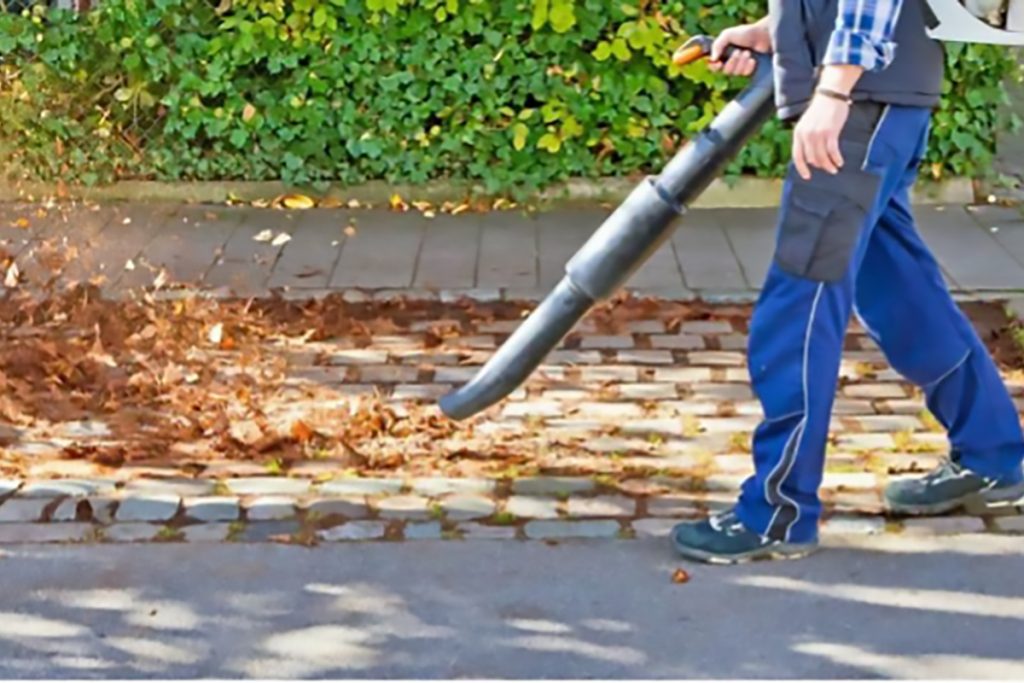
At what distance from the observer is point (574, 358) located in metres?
5.87

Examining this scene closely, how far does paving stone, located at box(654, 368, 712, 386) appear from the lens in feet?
18.4

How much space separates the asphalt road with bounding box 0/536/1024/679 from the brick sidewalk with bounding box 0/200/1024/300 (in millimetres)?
2667

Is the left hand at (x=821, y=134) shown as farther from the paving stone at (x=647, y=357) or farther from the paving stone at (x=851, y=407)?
the paving stone at (x=647, y=357)

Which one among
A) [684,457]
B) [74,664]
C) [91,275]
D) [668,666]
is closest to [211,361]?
[91,275]

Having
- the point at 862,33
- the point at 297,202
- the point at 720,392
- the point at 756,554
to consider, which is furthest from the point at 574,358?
the point at 297,202

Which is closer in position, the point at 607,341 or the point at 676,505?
the point at 676,505

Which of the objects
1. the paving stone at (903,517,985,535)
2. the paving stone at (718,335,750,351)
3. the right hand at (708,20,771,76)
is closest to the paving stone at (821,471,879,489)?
the paving stone at (903,517,985,535)

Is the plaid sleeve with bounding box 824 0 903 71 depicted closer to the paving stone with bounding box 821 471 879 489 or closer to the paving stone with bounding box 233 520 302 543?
the paving stone with bounding box 821 471 879 489

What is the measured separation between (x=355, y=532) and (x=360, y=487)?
1.08 ft

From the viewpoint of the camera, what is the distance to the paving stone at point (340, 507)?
4402 mm

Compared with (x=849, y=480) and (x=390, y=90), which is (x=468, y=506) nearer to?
(x=849, y=480)

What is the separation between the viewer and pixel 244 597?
3.92m

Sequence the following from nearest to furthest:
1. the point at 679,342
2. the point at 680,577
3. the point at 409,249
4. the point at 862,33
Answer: the point at 862,33, the point at 680,577, the point at 679,342, the point at 409,249

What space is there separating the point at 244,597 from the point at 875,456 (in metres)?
2.01
